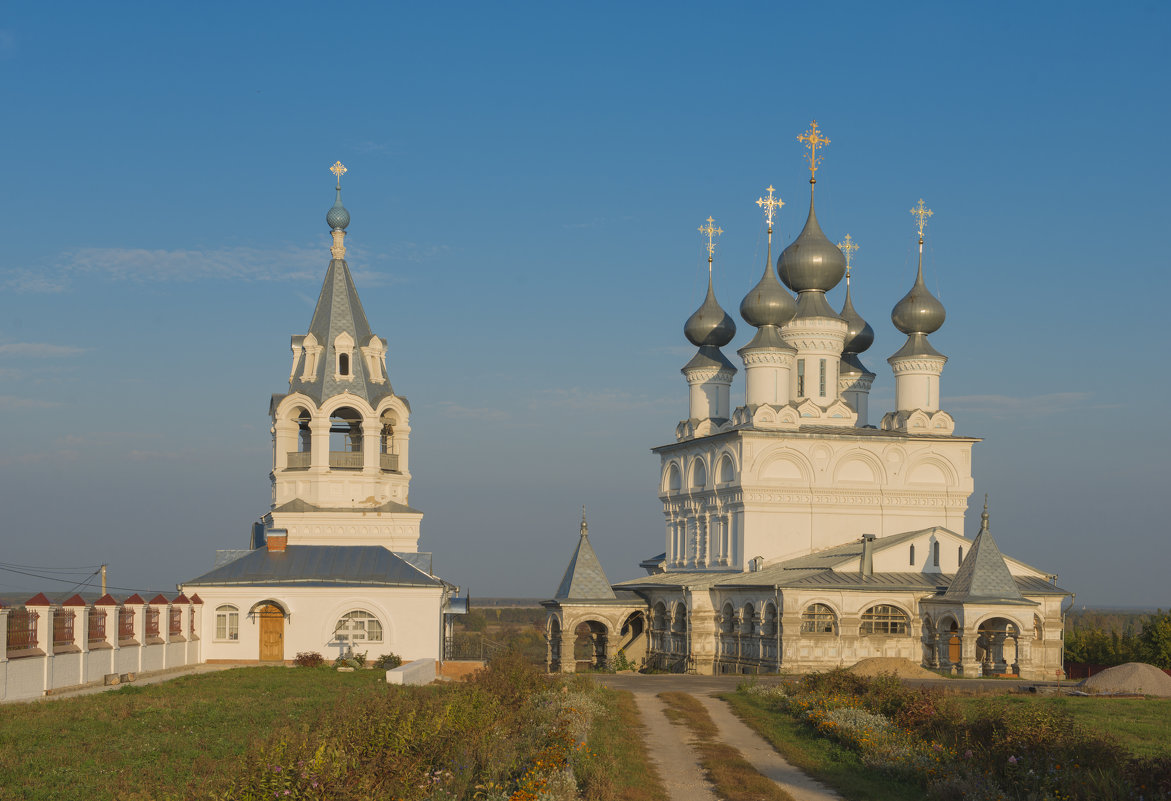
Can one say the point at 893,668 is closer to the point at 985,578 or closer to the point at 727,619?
the point at 985,578

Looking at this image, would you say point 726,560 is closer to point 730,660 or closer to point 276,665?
point 730,660

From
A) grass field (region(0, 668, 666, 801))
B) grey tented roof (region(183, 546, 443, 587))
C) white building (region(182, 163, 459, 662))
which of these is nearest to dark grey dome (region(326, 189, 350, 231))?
white building (region(182, 163, 459, 662))

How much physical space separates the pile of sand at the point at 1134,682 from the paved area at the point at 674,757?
8542 mm

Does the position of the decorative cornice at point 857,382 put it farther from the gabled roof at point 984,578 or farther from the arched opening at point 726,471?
the gabled roof at point 984,578

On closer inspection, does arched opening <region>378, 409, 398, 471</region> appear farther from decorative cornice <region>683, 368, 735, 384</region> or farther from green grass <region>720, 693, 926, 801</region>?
green grass <region>720, 693, 926, 801</region>

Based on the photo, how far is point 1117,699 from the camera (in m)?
22.0

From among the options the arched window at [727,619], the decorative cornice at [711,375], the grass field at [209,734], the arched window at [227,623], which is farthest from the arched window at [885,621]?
the arched window at [227,623]

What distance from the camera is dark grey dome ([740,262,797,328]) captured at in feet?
121

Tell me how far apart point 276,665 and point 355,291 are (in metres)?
11.3

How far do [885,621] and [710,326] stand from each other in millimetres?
12541

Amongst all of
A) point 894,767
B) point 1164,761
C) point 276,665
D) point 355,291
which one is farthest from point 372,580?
point 1164,761

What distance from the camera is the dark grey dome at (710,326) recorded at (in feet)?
134

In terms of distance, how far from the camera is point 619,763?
44.3 feet

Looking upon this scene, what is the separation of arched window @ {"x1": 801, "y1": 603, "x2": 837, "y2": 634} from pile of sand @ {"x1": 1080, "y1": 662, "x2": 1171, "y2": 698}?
8.32 m
